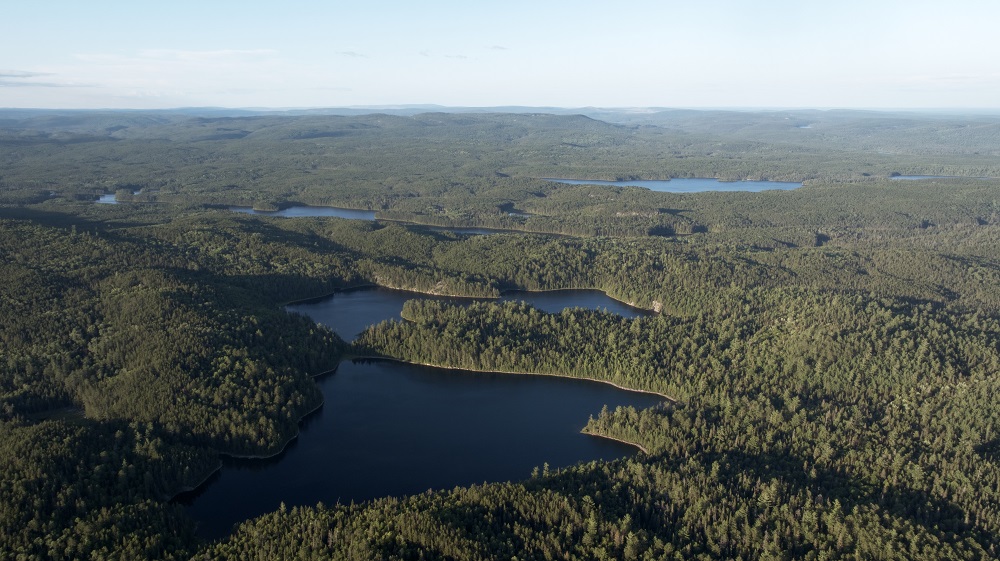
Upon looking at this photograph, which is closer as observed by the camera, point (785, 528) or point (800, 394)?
point (785, 528)

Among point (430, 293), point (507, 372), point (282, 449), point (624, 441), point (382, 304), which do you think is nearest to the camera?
point (282, 449)

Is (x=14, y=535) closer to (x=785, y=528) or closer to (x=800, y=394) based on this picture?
(x=785, y=528)

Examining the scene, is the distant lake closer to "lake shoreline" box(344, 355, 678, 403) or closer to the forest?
the forest

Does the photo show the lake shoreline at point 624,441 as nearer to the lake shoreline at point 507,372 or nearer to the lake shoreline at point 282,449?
the lake shoreline at point 507,372

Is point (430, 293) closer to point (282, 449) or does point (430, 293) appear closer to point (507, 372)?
point (507, 372)

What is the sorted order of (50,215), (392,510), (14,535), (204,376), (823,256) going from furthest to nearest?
(50,215) → (823,256) → (204,376) → (392,510) → (14,535)

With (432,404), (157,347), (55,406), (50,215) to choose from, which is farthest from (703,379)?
(50,215)

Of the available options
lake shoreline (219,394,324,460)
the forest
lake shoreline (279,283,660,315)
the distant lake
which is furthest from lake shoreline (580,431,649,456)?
lake shoreline (279,283,660,315)

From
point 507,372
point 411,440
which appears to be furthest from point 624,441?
point 507,372

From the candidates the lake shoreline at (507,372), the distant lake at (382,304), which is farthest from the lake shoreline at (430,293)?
the lake shoreline at (507,372)
